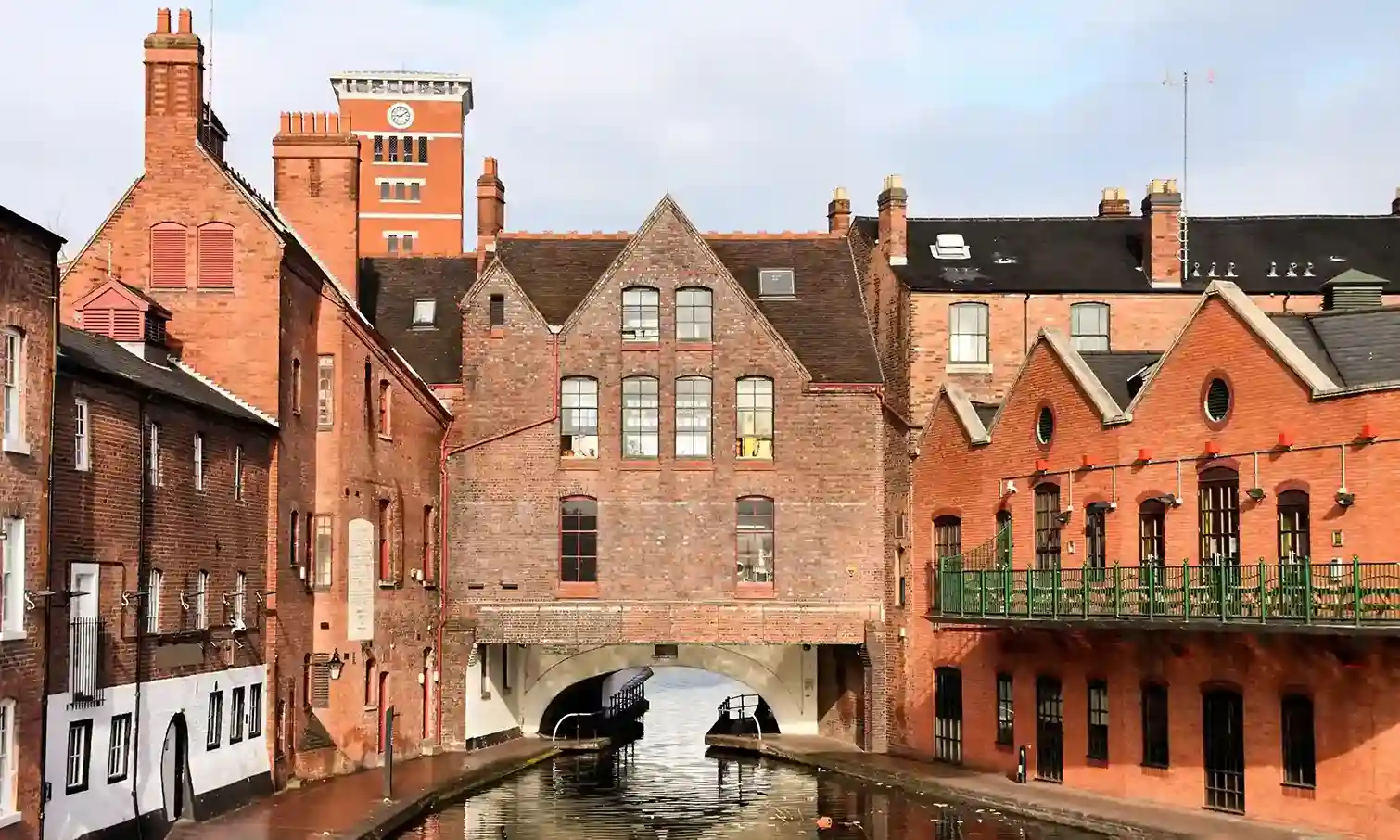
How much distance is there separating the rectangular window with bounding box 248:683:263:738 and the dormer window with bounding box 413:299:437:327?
17.3 metres

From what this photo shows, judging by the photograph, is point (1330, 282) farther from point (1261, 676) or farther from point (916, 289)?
point (916, 289)

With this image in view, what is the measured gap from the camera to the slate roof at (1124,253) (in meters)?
45.7

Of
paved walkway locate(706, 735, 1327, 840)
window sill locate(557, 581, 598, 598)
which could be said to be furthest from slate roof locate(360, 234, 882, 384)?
paved walkway locate(706, 735, 1327, 840)

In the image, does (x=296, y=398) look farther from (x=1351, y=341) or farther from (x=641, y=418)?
(x=1351, y=341)

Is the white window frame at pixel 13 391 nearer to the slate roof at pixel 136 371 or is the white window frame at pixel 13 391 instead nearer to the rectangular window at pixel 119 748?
the slate roof at pixel 136 371

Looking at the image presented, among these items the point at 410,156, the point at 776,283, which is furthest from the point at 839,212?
the point at 410,156

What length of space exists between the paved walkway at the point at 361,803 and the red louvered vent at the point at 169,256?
10359mm

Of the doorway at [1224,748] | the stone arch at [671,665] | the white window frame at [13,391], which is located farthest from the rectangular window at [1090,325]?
the white window frame at [13,391]

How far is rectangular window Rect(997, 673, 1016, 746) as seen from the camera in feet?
129

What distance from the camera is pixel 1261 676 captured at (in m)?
30.8

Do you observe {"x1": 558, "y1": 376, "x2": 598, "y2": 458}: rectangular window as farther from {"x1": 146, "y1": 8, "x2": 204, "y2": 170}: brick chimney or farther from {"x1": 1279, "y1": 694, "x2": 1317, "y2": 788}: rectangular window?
{"x1": 1279, "y1": 694, "x2": 1317, "y2": 788}: rectangular window

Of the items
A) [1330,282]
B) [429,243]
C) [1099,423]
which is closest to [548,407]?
[1099,423]

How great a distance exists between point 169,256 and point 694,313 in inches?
572

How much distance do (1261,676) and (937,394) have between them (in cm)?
1492
